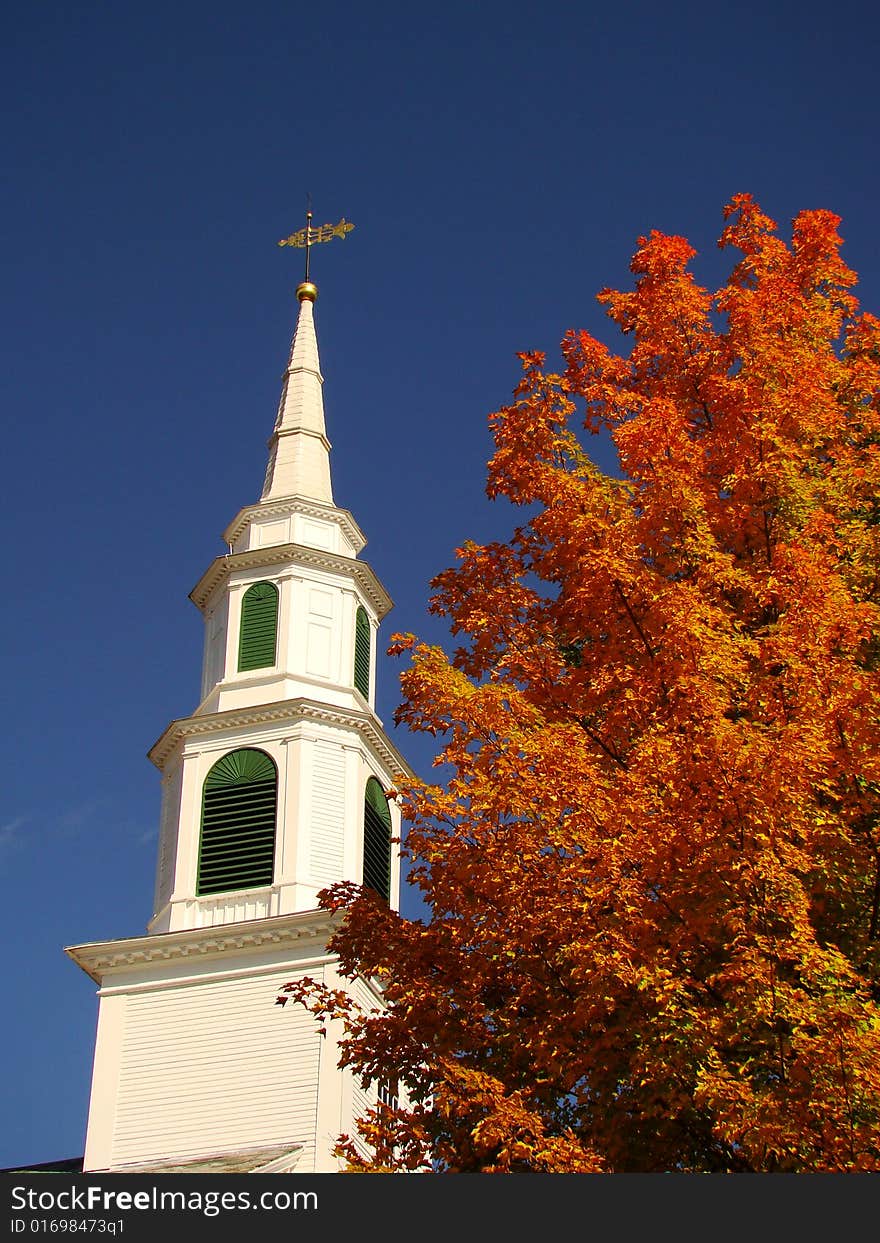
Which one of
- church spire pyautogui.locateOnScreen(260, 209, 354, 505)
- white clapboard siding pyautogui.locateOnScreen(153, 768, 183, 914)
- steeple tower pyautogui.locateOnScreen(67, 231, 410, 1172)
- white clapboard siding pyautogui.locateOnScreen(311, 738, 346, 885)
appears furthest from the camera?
church spire pyautogui.locateOnScreen(260, 209, 354, 505)

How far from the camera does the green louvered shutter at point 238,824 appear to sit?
29109mm

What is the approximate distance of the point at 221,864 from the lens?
96.4 feet

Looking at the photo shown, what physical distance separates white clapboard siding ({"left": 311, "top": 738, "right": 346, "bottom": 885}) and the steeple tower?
4 cm

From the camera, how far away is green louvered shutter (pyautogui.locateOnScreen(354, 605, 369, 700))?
33197 millimetres

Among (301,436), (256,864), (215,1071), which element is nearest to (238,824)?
(256,864)

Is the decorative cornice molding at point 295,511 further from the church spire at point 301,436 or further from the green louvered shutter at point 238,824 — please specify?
the green louvered shutter at point 238,824

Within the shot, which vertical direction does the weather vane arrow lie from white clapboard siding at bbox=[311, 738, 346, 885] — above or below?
above

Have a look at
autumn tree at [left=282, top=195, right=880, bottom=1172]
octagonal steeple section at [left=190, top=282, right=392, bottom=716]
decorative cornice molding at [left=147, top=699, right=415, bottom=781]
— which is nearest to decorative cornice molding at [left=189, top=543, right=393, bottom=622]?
octagonal steeple section at [left=190, top=282, right=392, bottom=716]

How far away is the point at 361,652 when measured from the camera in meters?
33.7

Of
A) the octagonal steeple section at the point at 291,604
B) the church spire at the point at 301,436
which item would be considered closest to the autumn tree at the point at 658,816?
the octagonal steeple section at the point at 291,604

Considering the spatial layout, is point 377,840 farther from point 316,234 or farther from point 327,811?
point 316,234

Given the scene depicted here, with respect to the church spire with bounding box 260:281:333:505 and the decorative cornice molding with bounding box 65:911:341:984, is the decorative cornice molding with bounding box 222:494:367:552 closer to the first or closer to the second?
the church spire with bounding box 260:281:333:505

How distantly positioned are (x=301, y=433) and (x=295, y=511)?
3131 millimetres

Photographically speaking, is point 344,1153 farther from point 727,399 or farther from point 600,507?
point 727,399
